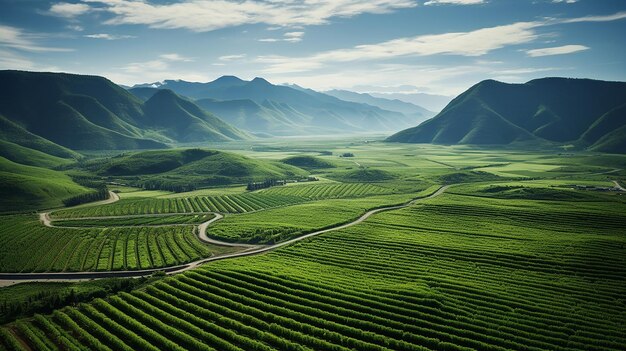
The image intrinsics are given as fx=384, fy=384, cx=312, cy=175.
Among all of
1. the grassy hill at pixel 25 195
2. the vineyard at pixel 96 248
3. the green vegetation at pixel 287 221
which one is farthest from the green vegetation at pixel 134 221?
the grassy hill at pixel 25 195

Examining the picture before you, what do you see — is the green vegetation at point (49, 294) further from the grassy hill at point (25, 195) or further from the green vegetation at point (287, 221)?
the grassy hill at point (25, 195)

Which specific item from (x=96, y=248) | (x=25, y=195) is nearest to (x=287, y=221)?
(x=96, y=248)


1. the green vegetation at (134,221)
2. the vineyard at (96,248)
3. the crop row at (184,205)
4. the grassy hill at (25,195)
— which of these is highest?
the grassy hill at (25,195)

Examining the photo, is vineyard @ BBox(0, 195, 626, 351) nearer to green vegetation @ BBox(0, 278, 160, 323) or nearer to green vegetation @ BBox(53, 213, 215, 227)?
green vegetation @ BBox(0, 278, 160, 323)

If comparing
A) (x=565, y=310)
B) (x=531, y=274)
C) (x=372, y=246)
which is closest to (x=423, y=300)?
(x=565, y=310)

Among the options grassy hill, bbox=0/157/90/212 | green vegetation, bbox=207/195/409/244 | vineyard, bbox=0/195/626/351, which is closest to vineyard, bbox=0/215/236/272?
green vegetation, bbox=207/195/409/244

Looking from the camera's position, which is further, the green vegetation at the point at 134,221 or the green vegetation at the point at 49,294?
the green vegetation at the point at 134,221

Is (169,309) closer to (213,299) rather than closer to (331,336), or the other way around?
(213,299)
